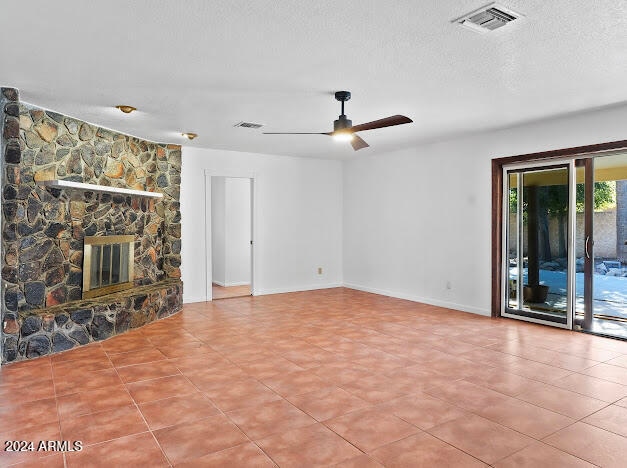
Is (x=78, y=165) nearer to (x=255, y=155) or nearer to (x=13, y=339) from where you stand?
(x=13, y=339)

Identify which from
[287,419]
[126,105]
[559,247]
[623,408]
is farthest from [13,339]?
[559,247]

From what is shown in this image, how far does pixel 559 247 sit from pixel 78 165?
580cm

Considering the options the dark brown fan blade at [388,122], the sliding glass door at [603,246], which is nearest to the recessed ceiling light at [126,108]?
the dark brown fan blade at [388,122]

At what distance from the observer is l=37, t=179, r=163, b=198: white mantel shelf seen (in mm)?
4301

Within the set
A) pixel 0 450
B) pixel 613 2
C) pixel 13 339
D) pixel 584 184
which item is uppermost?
pixel 613 2

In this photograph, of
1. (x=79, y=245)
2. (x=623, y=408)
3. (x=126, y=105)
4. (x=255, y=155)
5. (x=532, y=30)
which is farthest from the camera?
(x=255, y=155)

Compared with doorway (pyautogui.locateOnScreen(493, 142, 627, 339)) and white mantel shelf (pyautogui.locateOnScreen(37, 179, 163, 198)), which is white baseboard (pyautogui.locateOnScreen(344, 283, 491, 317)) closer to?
doorway (pyautogui.locateOnScreen(493, 142, 627, 339))

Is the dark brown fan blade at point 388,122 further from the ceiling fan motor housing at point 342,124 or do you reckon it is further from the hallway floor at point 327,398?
the hallway floor at point 327,398

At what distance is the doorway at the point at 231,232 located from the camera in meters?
8.43

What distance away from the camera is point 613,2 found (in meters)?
2.32

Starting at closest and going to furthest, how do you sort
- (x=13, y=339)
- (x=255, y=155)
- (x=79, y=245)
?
(x=13, y=339), (x=79, y=245), (x=255, y=155)

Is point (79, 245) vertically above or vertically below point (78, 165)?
below

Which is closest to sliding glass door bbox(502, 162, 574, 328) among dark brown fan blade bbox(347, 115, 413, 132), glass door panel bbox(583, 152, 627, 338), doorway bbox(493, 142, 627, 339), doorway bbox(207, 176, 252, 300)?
doorway bbox(493, 142, 627, 339)

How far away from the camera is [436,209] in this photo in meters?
6.46
